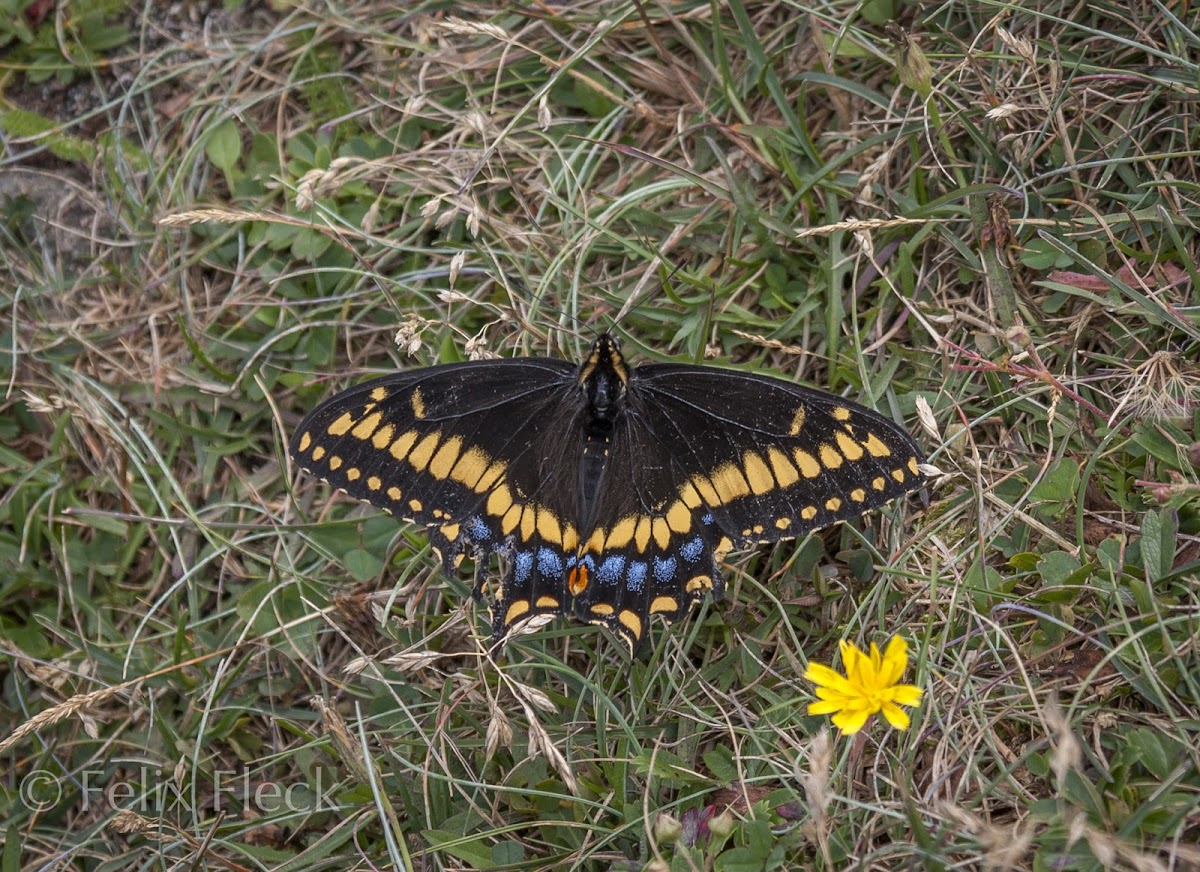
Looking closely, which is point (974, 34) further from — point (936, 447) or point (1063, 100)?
point (936, 447)

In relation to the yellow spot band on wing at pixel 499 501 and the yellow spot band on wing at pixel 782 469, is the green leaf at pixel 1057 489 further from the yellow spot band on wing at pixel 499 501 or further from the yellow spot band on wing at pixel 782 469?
the yellow spot band on wing at pixel 499 501

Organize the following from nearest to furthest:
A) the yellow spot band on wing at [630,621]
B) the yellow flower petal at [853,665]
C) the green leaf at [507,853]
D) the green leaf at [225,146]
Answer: the yellow flower petal at [853,665], the yellow spot band on wing at [630,621], the green leaf at [507,853], the green leaf at [225,146]

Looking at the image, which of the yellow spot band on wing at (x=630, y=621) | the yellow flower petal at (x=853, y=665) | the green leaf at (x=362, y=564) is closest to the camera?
the yellow flower petal at (x=853, y=665)

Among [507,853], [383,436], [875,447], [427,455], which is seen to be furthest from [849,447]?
[507,853]

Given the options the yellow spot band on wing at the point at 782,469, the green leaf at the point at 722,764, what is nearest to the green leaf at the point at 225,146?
the yellow spot band on wing at the point at 782,469

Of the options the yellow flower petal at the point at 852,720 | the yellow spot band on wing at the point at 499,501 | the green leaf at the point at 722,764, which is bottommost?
the green leaf at the point at 722,764

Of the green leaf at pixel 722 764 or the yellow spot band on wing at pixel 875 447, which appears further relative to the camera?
the green leaf at pixel 722 764

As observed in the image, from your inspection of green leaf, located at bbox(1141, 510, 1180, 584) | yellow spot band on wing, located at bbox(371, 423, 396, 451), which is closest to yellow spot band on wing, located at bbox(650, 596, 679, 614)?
yellow spot band on wing, located at bbox(371, 423, 396, 451)

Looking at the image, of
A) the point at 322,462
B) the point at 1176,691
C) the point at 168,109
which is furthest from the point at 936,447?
the point at 168,109
